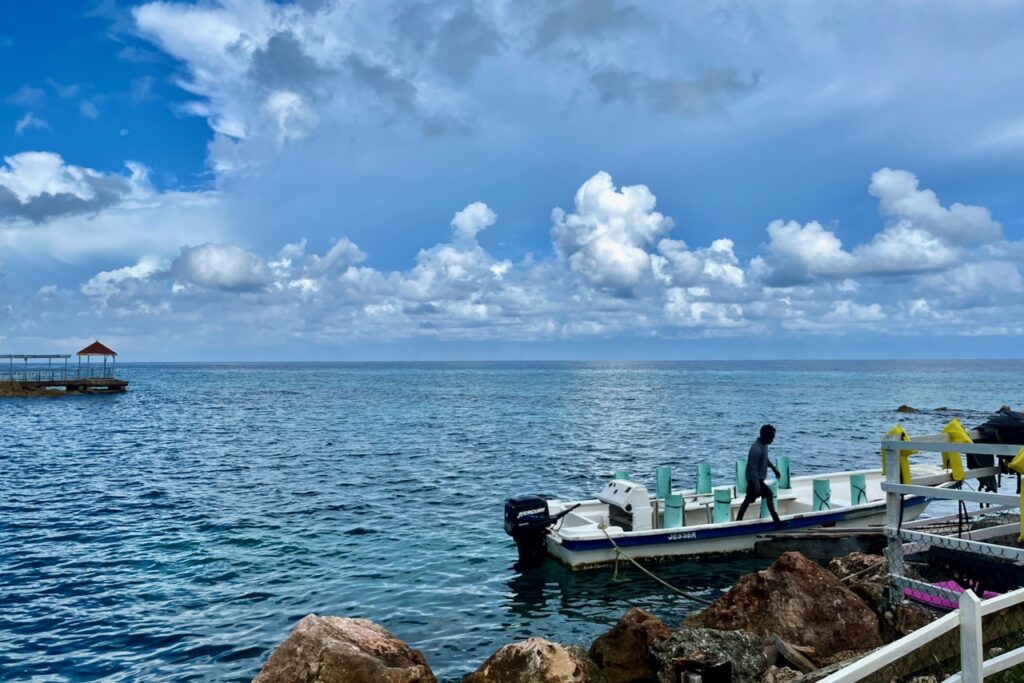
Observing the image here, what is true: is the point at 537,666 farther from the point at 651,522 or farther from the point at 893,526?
the point at 651,522

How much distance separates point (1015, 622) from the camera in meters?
7.37

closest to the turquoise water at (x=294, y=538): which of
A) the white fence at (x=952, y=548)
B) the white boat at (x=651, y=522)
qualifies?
the white boat at (x=651, y=522)

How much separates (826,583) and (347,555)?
1195cm

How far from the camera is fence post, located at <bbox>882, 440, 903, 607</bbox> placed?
9906 mm

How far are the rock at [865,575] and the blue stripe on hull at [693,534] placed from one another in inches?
126

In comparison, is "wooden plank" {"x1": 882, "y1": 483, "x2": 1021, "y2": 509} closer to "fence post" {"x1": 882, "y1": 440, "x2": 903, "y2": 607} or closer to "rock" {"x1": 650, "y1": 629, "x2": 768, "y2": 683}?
"fence post" {"x1": 882, "y1": 440, "x2": 903, "y2": 607}

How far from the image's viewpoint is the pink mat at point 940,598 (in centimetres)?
955

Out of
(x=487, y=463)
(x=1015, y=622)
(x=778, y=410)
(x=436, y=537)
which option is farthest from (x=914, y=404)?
(x=1015, y=622)

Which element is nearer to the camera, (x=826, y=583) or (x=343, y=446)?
(x=826, y=583)

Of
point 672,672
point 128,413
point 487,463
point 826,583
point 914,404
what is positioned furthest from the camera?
point 914,404

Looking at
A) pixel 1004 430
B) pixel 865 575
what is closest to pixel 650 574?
pixel 865 575

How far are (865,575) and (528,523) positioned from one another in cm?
688

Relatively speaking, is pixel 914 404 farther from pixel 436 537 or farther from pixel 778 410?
pixel 436 537

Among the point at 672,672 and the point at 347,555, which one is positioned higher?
the point at 672,672
